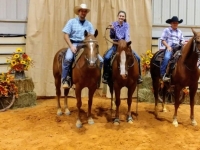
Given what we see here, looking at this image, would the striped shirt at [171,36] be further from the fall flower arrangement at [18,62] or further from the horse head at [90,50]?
the fall flower arrangement at [18,62]

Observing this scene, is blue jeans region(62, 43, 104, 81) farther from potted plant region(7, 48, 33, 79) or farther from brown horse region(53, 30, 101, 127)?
potted plant region(7, 48, 33, 79)

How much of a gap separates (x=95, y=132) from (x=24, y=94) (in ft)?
6.88

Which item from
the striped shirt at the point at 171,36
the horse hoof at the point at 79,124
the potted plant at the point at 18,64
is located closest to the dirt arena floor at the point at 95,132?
the horse hoof at the point at 79,124

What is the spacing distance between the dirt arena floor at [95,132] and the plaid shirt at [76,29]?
1.41 meters

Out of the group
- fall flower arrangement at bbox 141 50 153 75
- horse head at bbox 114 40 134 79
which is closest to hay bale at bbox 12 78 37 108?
horse head at bbox 114 40 134 79

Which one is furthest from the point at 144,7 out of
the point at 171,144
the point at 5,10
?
A: the point at 171,144

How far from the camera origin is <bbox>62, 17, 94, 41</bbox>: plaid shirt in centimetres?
508

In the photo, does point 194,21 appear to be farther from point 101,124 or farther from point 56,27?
point 101,124

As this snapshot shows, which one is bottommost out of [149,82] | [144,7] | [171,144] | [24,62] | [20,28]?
[171,144]

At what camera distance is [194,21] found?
755cm

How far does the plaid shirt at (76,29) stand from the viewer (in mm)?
5078

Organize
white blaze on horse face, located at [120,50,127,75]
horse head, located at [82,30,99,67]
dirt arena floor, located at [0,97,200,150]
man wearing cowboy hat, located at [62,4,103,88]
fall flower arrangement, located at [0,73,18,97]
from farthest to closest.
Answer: fall flower arrangement, located at [0,73,18,97]
man wearing cowboy hat, located at [62,4,103,88]
white blaze on horse face, located at [120,50,127,75]
horse head, located at [82,30,99,67]
dirt arena floor, located at [0,97,200,150]

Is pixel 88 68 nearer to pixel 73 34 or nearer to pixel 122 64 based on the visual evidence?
pixel 122 64

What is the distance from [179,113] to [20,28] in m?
3.88
